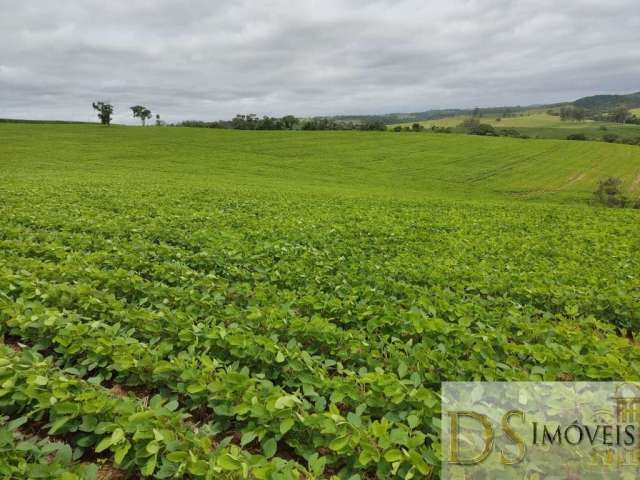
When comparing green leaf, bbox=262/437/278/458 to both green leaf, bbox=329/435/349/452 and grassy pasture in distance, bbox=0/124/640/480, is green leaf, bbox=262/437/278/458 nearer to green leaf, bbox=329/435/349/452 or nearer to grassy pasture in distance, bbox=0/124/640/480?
grassy pasture in distance, bbox=0/124/640/480

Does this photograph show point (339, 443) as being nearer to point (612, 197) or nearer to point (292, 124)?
point (612, 197)

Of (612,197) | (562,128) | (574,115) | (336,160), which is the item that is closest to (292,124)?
(336,160)

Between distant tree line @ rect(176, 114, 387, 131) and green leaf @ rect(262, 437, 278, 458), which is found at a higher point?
distant tree line @ rect(176, 114, 387, 131)

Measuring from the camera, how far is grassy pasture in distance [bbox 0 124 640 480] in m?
3.16

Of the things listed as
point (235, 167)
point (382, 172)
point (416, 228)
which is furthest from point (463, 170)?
point (416, 228)

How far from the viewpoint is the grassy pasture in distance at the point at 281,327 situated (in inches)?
125

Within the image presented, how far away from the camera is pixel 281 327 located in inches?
193

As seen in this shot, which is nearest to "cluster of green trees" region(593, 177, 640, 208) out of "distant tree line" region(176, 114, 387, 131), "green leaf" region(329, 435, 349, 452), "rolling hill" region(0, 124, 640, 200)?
"rolling hill" region(0, 124, 640, 200)

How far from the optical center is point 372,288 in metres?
6.53

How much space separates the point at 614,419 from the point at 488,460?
131 centimetres

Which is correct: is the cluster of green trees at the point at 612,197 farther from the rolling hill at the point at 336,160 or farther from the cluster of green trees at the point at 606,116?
the cluster of green trees at the point at 606,116

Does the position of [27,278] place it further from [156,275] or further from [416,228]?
[416,228]

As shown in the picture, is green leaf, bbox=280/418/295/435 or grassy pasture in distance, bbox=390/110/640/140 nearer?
green leaf, bbox=280/418/295/435

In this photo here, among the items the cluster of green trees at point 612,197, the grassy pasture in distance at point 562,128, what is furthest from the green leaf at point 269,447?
the grassy pasture in distance at point 562,128
